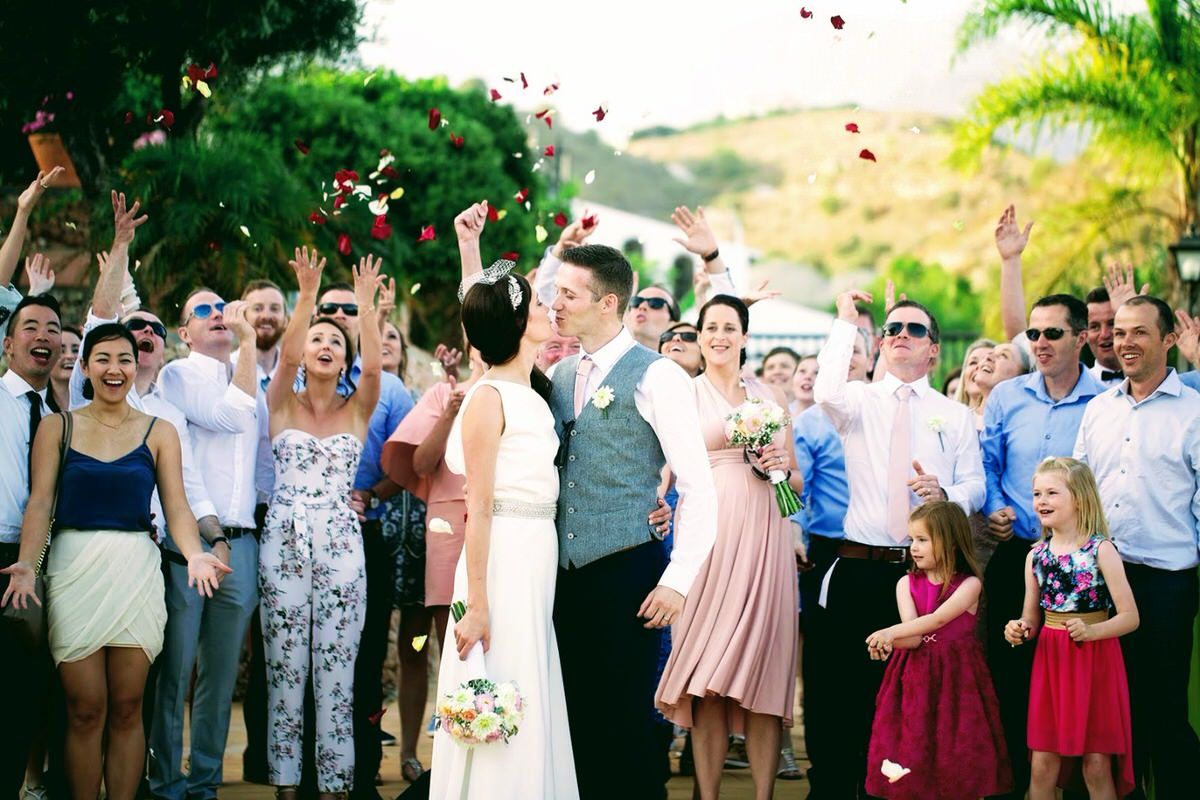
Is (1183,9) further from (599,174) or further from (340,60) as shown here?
(599,174)

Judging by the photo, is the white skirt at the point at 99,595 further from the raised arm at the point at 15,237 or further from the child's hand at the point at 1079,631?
the child's hand at the point at 1079,631

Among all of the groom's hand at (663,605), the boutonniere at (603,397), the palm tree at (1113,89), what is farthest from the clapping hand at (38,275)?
the palm tree at (1113,89)

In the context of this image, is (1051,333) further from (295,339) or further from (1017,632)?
(295,339)

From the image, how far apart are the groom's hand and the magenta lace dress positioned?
6.28ft

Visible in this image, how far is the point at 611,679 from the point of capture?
4910 mm

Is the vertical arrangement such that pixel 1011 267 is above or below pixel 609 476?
above

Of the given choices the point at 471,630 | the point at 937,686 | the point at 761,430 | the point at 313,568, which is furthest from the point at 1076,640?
the point at 313,568

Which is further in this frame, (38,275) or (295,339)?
(38,275)

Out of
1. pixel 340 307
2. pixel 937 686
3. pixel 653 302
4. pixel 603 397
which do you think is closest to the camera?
pixel 603 397

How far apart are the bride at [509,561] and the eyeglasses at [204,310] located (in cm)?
249

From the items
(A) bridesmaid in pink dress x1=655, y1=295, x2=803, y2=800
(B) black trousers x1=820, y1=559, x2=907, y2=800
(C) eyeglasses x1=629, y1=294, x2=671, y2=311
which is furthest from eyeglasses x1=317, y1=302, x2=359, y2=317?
(B) black trousers x1=820, y1=559, x2=907, y2=800

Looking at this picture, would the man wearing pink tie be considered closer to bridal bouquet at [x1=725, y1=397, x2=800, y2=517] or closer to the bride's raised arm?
bridal bouquet at [x1=725, y1=397, x2=800, y2=517]

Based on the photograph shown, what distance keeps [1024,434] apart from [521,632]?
309 centimetres

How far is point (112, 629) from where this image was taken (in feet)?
19.4
